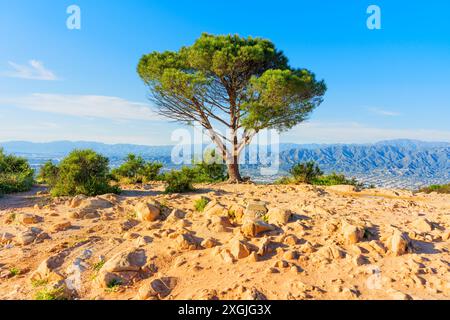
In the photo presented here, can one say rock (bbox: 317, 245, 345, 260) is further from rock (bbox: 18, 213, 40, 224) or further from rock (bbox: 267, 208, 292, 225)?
rock (bbox: 18, 213, 40, 224)

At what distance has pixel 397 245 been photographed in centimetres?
470

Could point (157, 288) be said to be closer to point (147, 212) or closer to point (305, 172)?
point (147, 212)

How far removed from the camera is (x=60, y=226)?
643 centimetres

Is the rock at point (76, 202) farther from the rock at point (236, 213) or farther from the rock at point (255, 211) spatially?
the rock at point (255, 211)

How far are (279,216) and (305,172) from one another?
8.46 m

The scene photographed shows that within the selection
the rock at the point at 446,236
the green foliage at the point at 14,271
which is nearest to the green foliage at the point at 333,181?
the rock at the point at 446,236

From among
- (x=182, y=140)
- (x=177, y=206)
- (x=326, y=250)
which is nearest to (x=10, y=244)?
(x=177, y=206)

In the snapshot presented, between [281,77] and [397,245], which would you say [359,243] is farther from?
[281,77]

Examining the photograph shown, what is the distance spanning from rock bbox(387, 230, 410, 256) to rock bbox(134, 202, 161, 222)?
198 inches

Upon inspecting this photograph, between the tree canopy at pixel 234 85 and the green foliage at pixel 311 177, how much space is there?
2.43 meters

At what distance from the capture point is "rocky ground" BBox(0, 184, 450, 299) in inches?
153

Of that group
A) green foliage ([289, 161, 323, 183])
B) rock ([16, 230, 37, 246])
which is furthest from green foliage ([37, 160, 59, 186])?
green foliage ([289, 161, 323, 183])

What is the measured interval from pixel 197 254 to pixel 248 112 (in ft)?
30.2
